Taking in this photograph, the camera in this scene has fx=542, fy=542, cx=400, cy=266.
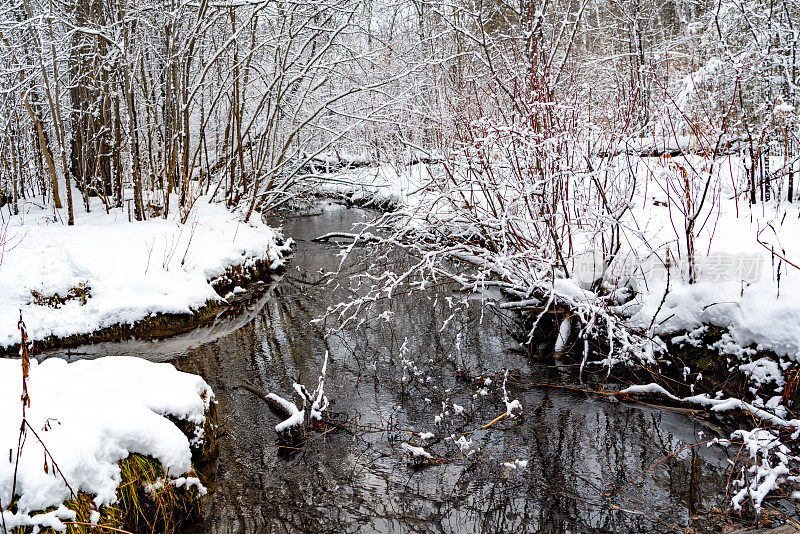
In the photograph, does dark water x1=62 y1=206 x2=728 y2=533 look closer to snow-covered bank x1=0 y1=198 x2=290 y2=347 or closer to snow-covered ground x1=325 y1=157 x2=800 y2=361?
snow-covered bank x1=0 y1=198 x2=290 y2=347

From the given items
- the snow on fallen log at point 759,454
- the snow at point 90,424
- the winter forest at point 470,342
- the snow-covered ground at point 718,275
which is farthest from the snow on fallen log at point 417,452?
the snow-covered ground at point 718,275

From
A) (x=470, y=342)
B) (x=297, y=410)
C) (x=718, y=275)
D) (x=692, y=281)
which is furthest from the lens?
(x=470, y=342)

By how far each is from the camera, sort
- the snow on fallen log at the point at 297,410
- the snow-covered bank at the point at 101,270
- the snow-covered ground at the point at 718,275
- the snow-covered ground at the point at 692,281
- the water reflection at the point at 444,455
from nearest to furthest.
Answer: the water reflection at the point at 444,455 < the snow-covered ground at the point at 692,281 < the snow on fallen log at the point at 297,410 < the snow-covered ground at the point at 718,275 < the snow-covered bank at the point at 101,270

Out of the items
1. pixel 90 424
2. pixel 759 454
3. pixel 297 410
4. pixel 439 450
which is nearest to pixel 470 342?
pixel 439 450

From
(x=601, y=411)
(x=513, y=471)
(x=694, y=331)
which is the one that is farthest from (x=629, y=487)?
(x=694, y=331)

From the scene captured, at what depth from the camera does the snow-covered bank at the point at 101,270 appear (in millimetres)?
6996

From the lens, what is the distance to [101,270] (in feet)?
25.0

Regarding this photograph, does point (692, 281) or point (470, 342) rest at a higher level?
point (692, 281)

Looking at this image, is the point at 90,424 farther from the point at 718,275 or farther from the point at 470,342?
the point at 718,275

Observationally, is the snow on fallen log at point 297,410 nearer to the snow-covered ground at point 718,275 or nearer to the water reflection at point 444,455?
the water reflection at point 444,455

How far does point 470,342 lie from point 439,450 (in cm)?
243

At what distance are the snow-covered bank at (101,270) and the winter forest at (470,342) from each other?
43mm

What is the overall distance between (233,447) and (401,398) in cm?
169

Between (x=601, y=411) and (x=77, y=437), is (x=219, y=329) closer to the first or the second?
(x=77, y=437)
